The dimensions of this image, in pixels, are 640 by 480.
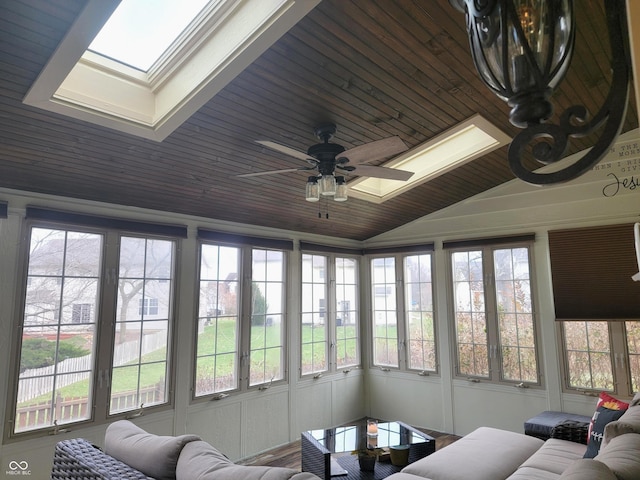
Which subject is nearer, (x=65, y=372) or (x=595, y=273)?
(x=65, y=372)

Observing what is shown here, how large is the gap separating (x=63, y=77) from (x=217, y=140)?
1067 mm

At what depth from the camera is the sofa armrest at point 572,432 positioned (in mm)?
3246

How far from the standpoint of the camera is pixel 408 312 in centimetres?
577

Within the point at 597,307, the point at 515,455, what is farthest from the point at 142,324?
the point at 597,307

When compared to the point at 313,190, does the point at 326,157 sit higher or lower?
higher

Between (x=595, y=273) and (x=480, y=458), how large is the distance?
2544 mm

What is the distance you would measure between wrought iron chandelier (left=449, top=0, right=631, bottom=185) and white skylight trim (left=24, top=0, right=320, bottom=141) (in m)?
1.66

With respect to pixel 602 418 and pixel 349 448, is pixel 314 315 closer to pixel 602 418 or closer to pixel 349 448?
pixel 349 448

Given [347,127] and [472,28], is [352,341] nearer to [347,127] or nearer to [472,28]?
[347,127]

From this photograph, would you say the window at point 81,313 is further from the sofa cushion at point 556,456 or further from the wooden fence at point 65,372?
the sofa cushion at point 556,456

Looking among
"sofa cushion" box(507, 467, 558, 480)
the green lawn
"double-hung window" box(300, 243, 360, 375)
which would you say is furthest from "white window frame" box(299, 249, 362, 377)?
"sofa cushion" box(507, 467, 558, 480)

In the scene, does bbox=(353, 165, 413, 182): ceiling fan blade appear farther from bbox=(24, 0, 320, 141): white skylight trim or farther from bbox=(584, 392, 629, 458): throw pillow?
bbox=(584, 392, 629, 458): throw pillow

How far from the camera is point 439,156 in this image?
4.48m

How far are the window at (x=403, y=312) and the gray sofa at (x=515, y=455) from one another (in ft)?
6.46
